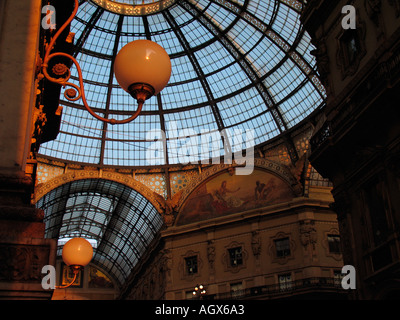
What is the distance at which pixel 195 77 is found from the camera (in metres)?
36.3

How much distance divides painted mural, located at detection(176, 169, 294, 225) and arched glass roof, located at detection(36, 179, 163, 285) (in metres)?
3.93

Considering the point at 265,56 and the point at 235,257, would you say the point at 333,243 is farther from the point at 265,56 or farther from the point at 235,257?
the point at 265,56

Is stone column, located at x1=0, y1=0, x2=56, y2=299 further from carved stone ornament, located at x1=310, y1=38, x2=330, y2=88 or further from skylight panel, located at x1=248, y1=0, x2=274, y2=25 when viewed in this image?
skylight panel, located at x1=248, y1=0, x2=274, y2=25

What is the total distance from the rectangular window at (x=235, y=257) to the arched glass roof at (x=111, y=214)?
7376mm

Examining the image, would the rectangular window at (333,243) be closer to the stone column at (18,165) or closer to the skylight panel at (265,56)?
the skylight panel at (265,56)

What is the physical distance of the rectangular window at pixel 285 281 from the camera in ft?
92.3

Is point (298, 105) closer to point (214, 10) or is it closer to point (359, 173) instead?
point (214, 10)

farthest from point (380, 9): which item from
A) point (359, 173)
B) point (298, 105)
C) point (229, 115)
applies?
point (229, 115)

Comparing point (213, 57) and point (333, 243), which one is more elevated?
point (213, 57)

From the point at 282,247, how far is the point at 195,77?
44.8 feet

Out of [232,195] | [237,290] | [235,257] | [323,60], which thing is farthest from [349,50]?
[235,257]

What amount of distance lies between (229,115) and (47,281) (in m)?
32.1
